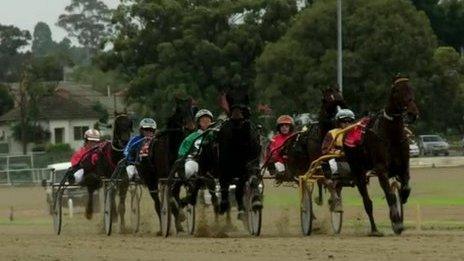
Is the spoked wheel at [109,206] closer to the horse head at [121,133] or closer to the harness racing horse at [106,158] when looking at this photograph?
the harness racing horse at [106,158]

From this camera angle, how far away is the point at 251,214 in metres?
20.9

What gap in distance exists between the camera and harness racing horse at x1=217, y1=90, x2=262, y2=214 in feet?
66.5

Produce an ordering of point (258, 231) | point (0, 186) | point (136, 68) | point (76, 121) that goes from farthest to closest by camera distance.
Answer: point (76, 121) < point (136, 68) < point (0, 186) < point (258, 231)

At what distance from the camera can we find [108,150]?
26312 mm

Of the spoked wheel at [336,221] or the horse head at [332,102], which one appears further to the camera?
the horse head at [332,102]

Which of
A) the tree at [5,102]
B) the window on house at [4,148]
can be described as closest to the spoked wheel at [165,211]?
the window on house at [4,148]

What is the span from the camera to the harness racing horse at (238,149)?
20.3 meters

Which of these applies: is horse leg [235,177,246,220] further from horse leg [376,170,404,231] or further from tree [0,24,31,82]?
tree [0,24,31,82]

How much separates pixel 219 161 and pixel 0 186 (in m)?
46.0

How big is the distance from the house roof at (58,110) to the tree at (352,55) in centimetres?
3426

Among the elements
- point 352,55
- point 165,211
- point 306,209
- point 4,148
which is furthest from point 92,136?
point 4,148

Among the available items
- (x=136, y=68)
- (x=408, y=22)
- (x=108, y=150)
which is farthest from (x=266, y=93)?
(x=108, y=150)

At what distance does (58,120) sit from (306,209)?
2928 inches

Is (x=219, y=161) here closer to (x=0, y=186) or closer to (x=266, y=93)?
(x=266, y=93)
